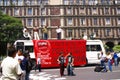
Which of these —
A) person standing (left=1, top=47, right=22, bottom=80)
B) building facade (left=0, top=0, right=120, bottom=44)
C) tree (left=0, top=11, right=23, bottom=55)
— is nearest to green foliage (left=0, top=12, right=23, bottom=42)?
tree (left=0, top=11, right=23, bottom=55)

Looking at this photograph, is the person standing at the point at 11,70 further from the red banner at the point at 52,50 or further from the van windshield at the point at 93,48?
the van windshield at the point at 93,48

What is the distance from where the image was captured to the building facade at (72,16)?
61969mm

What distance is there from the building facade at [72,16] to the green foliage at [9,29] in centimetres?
905

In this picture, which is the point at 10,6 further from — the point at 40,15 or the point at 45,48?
the point at 45,48

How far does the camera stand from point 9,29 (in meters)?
52.6

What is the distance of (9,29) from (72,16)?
53.2 ft

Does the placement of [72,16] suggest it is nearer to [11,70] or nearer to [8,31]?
[8,31]

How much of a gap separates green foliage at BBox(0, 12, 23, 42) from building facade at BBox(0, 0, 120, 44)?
29.7ft

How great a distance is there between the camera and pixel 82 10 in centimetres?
6247

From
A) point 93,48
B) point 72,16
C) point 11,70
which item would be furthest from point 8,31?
point 11,70

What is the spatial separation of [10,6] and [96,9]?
64.0 feet

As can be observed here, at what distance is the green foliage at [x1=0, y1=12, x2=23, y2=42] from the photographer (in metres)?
52.0

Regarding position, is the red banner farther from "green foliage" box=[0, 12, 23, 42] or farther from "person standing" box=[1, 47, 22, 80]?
"green foliage" box=[0, 12, 23, 42]

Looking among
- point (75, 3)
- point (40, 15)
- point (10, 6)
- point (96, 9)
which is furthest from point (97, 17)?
point (10, 6)
